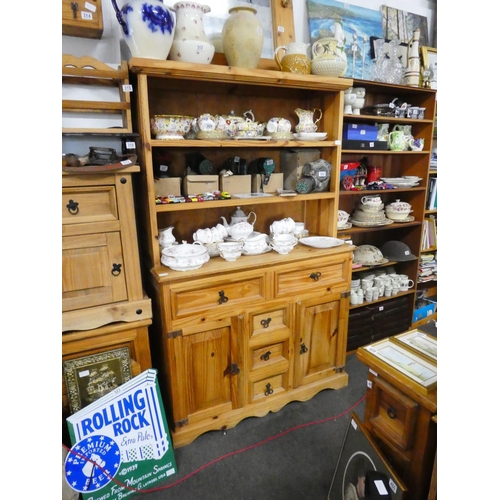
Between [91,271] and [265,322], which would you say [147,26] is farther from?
[265,322]

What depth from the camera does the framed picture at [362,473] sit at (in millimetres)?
979

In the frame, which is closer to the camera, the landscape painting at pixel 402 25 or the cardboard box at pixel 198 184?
the cardboard box at pixel 198 184

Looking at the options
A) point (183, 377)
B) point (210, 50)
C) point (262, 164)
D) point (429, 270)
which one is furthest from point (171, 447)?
point (429, 270)

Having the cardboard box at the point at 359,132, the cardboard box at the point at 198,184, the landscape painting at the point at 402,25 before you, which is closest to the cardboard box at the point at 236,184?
the cardboard box at the point at 198,184

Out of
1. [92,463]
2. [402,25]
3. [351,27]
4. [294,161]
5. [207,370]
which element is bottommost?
[92,463]

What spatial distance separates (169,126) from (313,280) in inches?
42.1

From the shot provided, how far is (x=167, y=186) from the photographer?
166 cm

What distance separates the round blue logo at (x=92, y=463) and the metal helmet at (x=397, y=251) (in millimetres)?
2139

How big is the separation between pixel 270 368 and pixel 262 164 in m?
1.13

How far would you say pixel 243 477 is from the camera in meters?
1.54

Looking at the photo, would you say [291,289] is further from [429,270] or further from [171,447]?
[429,270]

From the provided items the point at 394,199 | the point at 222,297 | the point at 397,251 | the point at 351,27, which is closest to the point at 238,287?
the point at 222,297

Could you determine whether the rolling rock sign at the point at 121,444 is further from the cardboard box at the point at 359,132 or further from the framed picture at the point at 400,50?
the framed picture at the point at 400,50

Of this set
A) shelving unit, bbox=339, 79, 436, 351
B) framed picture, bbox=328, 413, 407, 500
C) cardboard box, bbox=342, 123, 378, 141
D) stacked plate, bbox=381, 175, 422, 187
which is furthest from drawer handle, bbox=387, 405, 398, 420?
stacked plate, bbox=381, 175, 422, 187
